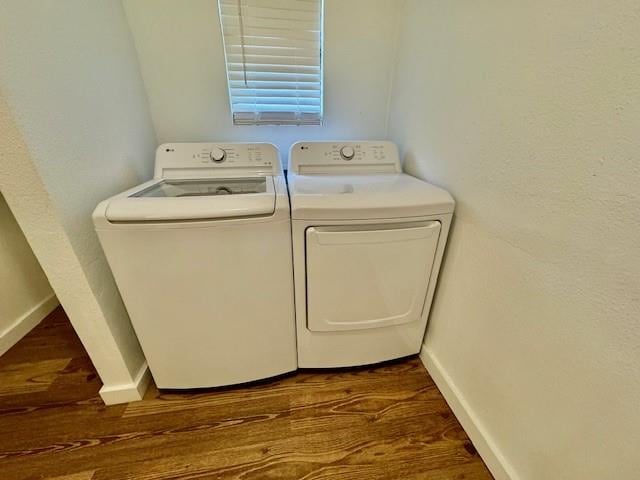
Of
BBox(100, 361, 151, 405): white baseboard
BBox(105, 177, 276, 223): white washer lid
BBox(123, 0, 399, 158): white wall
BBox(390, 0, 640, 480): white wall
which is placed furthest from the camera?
BBox(123, 0, 399, 158): white wall

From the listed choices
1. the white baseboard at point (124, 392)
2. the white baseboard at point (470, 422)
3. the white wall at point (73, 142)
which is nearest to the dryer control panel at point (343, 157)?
the white wall at point (73, 142)

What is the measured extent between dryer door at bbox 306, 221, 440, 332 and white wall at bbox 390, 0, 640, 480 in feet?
0.52

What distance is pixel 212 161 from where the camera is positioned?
127 cm

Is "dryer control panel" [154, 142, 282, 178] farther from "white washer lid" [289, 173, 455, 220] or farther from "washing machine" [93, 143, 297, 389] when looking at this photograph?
"white washer lid" [289, 173, 455, 220]

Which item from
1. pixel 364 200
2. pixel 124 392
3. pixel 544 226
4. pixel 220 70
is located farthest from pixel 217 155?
pixel 544 226

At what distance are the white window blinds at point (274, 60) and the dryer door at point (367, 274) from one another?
921 millimetres

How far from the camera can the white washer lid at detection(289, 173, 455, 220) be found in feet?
2.92

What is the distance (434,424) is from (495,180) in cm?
98

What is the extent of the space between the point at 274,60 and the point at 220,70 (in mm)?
289

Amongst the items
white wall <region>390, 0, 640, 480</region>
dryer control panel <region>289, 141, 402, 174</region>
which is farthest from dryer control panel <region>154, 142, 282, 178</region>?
white wall <region>390, 0, 640, 480</region>

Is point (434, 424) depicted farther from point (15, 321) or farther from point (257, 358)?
point (15, 321)

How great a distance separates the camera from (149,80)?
1328 millimetres

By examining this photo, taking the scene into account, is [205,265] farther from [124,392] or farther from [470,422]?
[470,422]

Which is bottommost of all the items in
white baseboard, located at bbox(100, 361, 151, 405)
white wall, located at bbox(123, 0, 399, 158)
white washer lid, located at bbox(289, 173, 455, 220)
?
white baseboard, located at bbox(100, 361, 151, 405)
